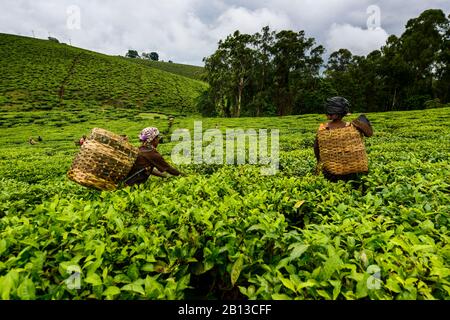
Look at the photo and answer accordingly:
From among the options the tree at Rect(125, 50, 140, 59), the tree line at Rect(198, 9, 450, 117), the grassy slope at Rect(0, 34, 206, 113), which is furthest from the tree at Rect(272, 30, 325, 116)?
the tree at Rect(125, 50, 140, 59)

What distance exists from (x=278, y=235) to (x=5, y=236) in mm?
2030

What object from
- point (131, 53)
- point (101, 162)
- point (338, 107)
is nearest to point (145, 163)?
point (101, 162)

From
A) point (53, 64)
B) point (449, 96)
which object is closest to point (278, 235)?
point (449, 96)

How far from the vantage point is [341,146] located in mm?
4359

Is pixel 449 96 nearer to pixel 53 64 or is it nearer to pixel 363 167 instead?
pixel 363 167

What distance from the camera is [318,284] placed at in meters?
1.69

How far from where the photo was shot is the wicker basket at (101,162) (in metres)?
3.98

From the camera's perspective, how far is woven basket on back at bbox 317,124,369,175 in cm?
433

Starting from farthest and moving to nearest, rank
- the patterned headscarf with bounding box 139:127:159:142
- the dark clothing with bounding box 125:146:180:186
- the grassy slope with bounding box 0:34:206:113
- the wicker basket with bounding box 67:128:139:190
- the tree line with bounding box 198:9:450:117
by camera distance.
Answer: the grassy slope with bounding box 0:34:206:113
the tree line with bounding box 198:9:450:117
the patterned headscarf with bounding box 139:127:159:142
the dark clothing with bounding box 125:146:180:186
the wicker basket with bounding box 67:128:139:190

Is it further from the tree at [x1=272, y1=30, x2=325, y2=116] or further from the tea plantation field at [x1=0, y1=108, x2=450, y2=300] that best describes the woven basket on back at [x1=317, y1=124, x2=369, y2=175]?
the tree at [x1=272, y1=30, x2=325, y2=116]

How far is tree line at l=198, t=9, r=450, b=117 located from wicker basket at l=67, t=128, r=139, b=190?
138ft

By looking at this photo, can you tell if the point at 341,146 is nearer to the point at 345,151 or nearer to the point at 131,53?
the point at 345,151

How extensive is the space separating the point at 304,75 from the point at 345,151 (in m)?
45.7

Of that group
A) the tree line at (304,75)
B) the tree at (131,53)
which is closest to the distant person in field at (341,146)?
the tree line at (304,75)
